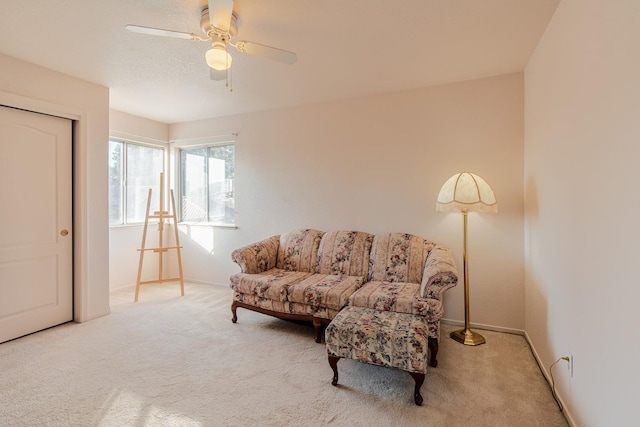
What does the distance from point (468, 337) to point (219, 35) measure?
10.3 ft

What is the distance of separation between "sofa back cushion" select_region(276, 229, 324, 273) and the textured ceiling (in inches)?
66.1

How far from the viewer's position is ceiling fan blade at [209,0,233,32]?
66.6 inches

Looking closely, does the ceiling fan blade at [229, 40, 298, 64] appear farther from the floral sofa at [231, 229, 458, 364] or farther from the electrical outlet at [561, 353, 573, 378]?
the electrical outlet at [561, 353, 573, 378]

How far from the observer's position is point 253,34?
91.6 inches

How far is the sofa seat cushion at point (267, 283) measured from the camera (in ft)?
9.75

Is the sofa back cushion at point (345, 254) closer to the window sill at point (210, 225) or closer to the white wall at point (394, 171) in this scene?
the white wall at point (394, 171)

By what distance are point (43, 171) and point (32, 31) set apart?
1303mm

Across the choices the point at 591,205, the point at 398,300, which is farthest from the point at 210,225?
the point at 591,205

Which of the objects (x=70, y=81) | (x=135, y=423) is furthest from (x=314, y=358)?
(x=70, y=81)

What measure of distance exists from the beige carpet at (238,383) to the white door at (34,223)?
10.3 inches

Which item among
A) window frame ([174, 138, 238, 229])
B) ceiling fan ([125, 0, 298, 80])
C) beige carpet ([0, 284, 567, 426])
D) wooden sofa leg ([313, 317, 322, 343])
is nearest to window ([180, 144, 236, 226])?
window frame ([174, 138, 238, 229])

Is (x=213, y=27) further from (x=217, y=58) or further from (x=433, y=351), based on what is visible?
(x=433, y=351)

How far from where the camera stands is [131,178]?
4496mm

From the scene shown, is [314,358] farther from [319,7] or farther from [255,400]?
[319,7]
